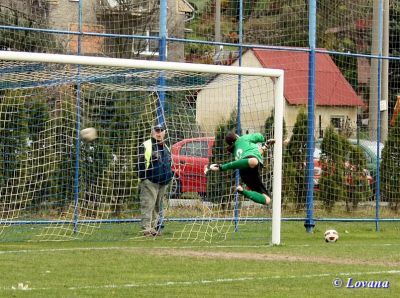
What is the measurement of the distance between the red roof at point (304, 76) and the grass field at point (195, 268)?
236 inches

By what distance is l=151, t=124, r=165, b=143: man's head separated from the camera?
1838 cm

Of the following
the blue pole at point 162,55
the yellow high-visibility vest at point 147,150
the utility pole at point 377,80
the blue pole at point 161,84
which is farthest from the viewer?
Result: the utility pole at point 377,80

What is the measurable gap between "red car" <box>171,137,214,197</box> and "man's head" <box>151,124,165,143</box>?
644mm

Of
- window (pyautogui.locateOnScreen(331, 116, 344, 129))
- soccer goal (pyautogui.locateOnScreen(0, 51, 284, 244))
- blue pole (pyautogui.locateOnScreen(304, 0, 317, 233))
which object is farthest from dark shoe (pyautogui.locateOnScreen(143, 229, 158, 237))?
window (pyautogui.locateOnScreen(331, 116, 344, 129))

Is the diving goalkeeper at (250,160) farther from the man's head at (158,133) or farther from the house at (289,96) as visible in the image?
the house at (289,96)

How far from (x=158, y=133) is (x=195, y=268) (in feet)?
18.1

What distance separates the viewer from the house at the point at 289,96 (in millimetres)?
20234

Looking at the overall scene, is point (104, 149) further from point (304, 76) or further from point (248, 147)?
point (304, 76)

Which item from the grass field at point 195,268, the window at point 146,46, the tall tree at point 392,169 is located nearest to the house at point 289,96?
the tall tree at point 392,169

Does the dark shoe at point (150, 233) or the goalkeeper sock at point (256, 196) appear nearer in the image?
the goalkeeper sock at point (256, 196)

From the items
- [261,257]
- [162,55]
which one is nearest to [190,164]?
[162,55]

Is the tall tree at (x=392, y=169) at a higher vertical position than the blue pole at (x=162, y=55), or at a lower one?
lower

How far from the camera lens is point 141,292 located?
10938 mm

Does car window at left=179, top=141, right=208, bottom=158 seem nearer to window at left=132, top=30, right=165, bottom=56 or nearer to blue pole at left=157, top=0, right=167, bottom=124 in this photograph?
blue pole at left=157, top=0, right=167, bottom=124
